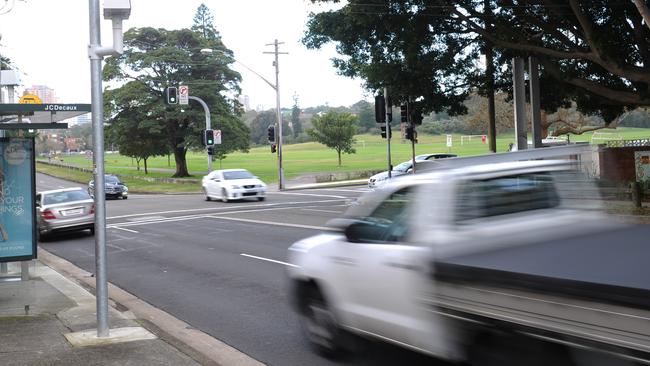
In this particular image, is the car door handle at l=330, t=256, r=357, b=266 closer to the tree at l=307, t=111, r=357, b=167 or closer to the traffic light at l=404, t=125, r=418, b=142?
the traffic light at l=404, t=125, r=418, b=142

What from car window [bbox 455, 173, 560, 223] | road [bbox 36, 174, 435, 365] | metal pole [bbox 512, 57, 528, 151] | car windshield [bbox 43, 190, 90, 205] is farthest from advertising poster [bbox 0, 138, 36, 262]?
metal pole [bbox 512, 57, 528, 151]

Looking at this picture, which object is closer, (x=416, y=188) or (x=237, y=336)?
(x=416, y=188)

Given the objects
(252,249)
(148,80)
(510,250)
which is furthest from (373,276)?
(148,80)

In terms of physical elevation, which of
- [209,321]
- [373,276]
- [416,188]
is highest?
[416,188]

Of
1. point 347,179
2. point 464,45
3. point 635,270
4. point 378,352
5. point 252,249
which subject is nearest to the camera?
point 635,270

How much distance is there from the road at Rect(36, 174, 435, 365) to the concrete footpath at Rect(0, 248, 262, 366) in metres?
0.34

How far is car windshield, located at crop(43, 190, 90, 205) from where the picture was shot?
18.9m

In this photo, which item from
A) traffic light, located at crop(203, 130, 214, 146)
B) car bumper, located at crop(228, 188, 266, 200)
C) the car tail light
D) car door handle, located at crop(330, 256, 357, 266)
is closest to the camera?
car door handle, located at crop(330, 256, 357, 266)

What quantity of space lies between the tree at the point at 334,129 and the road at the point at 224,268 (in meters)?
46.3

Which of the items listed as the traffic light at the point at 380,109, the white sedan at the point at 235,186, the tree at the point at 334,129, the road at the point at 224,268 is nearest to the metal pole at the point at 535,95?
the traffic light at the point at 380,109

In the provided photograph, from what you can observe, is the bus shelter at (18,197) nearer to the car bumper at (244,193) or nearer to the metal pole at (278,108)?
the car bumper at (244,193)

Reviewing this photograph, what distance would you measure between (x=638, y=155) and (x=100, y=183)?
19312 mm

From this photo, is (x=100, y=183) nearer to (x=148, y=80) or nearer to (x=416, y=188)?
(x=416, y=188)

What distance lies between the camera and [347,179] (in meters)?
54.2
